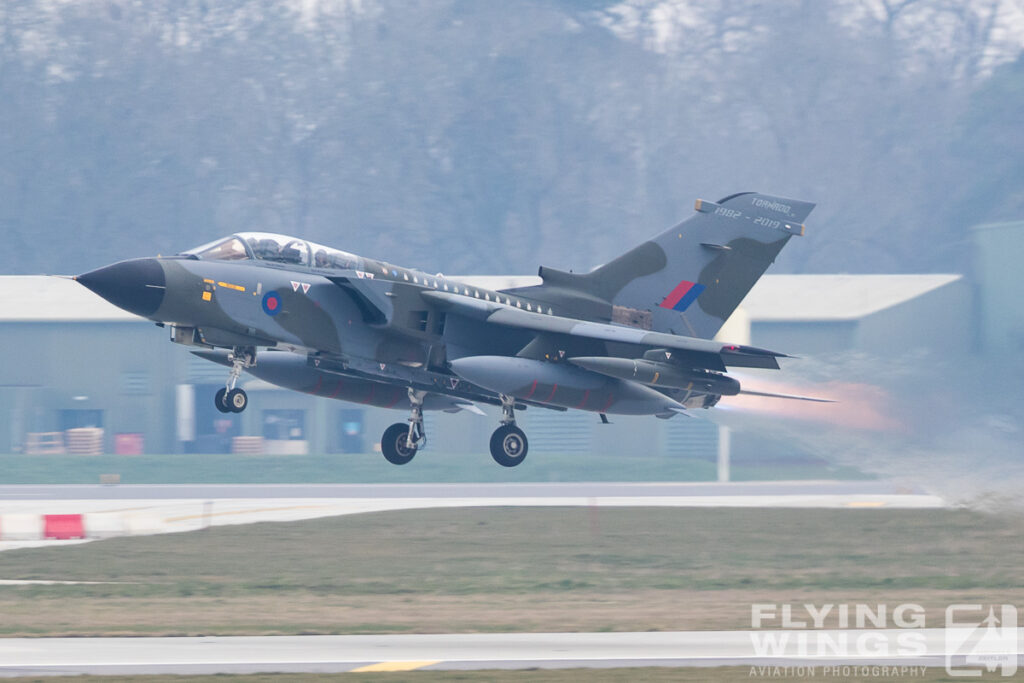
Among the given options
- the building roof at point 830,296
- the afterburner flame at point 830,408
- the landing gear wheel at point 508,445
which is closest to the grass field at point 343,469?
the building roof at point 830,296

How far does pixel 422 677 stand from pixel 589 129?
3314 inches

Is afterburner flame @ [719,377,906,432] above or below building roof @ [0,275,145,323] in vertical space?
below

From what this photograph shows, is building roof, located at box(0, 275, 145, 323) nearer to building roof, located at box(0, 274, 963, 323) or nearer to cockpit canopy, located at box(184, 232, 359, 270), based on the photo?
building roof, located at box(0, 274, 963, 323)

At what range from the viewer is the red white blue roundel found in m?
21.9

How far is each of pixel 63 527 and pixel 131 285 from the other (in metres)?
14.1

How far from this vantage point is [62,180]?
95688 mm

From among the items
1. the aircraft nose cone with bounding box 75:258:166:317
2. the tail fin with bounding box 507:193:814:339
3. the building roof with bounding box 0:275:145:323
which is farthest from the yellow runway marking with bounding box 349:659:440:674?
the building roof with bounding box 0:275:145:323

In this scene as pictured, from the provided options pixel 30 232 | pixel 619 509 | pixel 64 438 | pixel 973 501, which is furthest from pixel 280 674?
pixel 30 232

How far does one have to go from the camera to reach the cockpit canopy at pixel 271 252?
21.9m

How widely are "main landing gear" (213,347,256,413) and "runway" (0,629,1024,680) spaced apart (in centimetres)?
362

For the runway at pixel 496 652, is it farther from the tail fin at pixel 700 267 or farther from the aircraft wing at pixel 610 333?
the tail fin at pixel 700 267

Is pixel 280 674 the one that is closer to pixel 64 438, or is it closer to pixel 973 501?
pixel 973 501

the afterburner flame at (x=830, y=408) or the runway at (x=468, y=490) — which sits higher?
the afterburner flame at (x=830, y=408)

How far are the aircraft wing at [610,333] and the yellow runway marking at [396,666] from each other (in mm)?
6081
